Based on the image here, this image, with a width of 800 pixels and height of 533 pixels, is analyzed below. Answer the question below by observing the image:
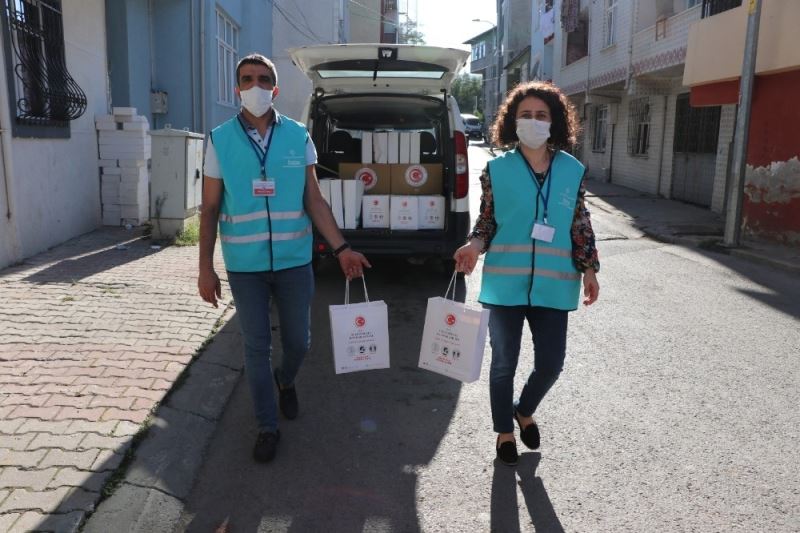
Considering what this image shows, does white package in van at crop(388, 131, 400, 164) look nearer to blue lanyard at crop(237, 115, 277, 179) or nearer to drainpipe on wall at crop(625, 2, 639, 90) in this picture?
blue lanyard at crop(237, 115, 277, 179)

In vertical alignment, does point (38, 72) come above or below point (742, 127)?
above

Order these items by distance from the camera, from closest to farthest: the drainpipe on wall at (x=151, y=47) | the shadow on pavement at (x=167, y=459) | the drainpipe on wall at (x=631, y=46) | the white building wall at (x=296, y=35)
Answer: the shadow on pavement at (x=167, y=459) → the drainpipe on wall at (x=151, y=47) → the drainpipe on wall at (x=631, y=46) → the white building wall at (x=296, y=35)

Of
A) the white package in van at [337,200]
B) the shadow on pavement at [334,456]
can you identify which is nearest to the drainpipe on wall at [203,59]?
the white package in van at [337,200]

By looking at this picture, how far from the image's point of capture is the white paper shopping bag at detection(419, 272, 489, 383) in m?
3.41

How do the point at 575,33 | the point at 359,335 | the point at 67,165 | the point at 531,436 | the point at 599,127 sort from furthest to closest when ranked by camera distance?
the point at 575,33 → the point at 599,127 → the point at 67,165 → the point at 531,436 → the point at 359,335

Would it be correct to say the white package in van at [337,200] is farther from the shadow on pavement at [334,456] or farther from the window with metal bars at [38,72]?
the window with metal bars at [38,72]

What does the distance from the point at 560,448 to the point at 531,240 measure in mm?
1168

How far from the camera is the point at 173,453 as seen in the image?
3619 millimetres

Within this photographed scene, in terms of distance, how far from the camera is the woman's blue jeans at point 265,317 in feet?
11.6

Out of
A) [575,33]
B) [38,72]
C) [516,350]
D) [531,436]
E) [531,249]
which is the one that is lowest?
[531,436]

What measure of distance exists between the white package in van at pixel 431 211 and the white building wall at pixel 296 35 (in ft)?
55.7

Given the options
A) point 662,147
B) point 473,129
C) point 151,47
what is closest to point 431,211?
point 151,47

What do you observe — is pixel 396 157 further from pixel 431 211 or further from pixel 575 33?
pixel 575 33

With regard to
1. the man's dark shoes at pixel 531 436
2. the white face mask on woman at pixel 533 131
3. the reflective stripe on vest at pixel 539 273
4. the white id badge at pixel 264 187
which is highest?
the white face mask on woman at pixel 533 131
